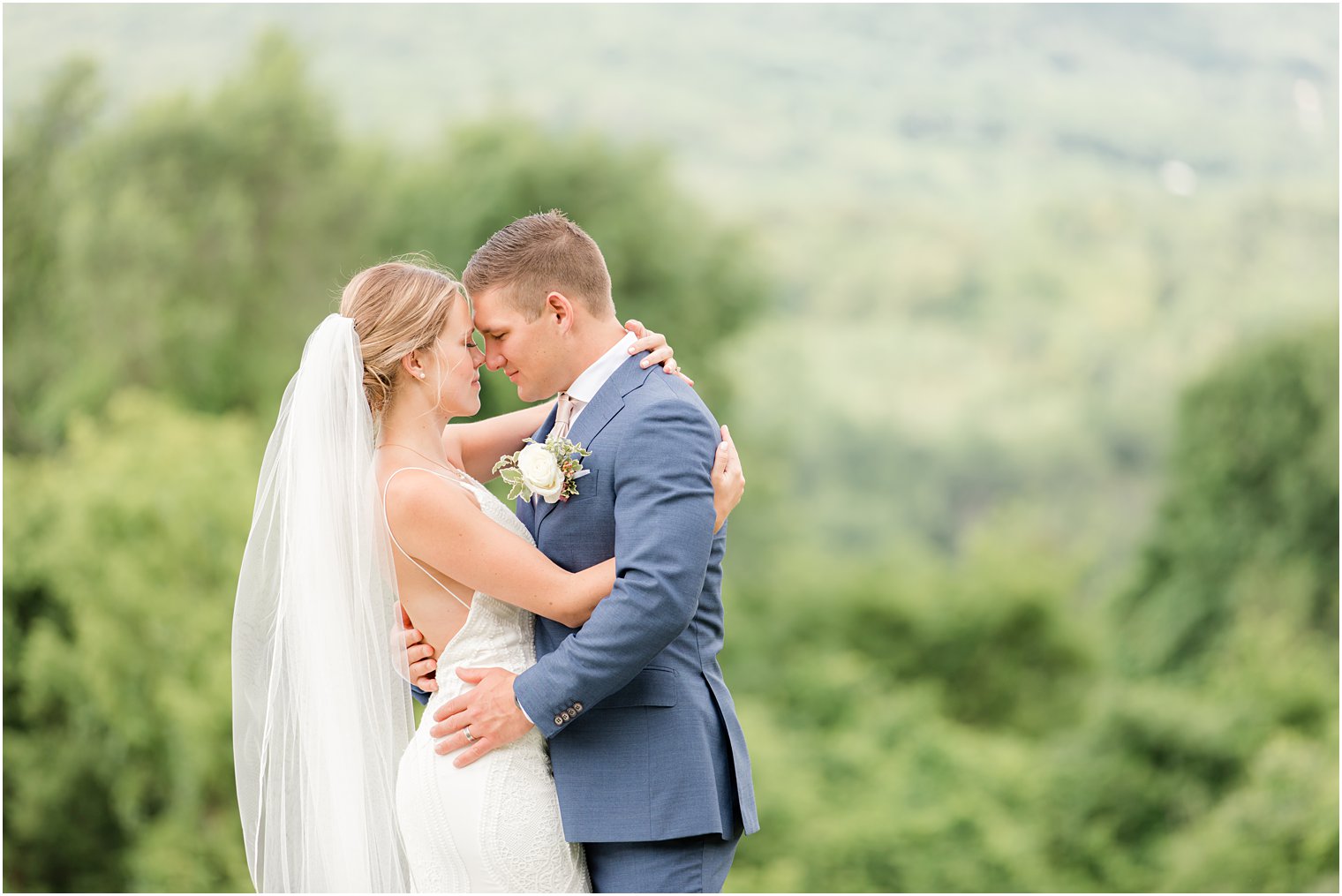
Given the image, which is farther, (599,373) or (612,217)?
(612,217)

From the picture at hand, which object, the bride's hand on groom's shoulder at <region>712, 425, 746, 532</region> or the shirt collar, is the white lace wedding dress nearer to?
the shirt collar

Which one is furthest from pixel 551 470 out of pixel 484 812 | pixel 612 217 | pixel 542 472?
pixel 612 217

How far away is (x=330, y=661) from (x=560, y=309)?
36.2 inches

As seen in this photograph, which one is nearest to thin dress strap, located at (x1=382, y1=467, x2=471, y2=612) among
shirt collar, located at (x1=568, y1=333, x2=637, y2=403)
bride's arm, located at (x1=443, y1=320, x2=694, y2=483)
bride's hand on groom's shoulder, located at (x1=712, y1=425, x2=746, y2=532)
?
shirt collar, located at (x1=568, y1=333, x2=637, y2=403)

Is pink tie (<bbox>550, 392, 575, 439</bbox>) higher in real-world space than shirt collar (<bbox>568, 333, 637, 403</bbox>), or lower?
lower

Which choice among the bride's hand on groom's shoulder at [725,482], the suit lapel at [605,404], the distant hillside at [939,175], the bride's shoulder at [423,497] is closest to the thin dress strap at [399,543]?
the bride's shoulder at [423,497]

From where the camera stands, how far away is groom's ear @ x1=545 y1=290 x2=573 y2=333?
260 cm

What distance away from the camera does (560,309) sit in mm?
2617

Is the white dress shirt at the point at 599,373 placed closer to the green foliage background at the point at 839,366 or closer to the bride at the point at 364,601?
the bride at the point at 364,601

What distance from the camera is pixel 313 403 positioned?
261cm

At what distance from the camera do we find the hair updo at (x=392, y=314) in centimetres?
265

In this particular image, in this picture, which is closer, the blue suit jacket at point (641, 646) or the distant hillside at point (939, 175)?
the blue suit jacket at point (641, 646)

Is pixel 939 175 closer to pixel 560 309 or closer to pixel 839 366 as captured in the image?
pixel 839 366

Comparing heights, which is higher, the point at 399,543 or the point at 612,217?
the point at 612,217
